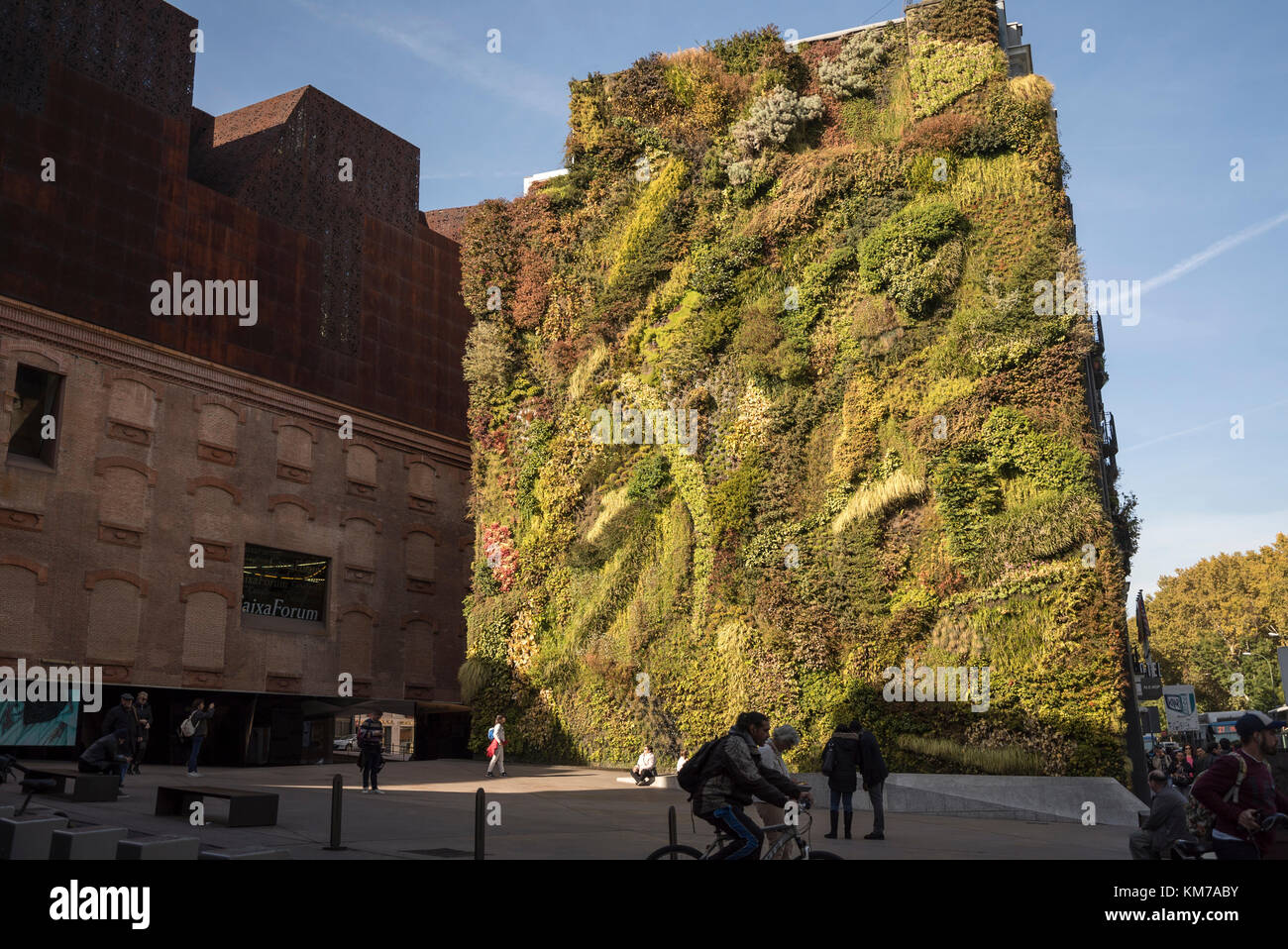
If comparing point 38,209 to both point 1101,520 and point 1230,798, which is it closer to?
point 1101,520

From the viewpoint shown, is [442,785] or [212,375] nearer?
[442,785]

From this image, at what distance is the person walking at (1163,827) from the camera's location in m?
10.5

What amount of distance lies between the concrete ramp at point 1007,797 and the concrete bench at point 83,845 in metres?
16.9

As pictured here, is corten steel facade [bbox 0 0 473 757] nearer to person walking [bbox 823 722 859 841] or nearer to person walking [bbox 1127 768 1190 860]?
person walking [bbox 823 722 859 841]

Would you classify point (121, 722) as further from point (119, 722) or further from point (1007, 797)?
point (1007, 797)

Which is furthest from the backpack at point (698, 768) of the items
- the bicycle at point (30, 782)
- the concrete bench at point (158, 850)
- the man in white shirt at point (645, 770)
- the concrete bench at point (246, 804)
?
the man in white shirt at point (645, 770)

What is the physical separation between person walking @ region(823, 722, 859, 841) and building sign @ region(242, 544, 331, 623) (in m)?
23.6

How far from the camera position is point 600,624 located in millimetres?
29453

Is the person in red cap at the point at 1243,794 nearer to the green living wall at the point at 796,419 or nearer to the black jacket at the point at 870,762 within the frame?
the black jacket at the point at 870,762

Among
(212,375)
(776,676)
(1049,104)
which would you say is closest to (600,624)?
(776,676)
